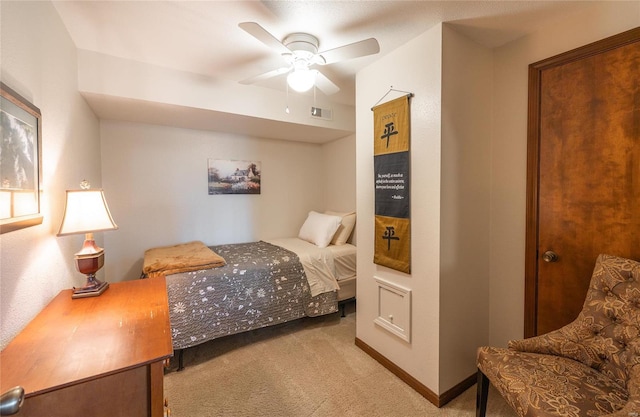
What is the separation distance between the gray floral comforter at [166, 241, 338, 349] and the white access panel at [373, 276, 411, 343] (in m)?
0.77

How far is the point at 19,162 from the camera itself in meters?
1.12

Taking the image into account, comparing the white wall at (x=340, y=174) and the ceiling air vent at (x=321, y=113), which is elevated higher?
the ceiling air vent at (x=321, y=113)

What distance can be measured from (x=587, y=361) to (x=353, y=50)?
79.5 inches

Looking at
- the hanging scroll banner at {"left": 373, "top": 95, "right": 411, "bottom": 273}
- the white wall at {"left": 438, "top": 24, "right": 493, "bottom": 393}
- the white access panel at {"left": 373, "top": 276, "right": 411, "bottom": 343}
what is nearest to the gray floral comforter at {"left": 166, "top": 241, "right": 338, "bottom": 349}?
the white access panel at {"left": 373, "top": 276, "right": 411, "bottom": 343}

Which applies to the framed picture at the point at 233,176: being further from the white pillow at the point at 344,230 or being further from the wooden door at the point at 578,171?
the wooden door at the point at 578,171

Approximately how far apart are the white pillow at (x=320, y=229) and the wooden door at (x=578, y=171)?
1.89m

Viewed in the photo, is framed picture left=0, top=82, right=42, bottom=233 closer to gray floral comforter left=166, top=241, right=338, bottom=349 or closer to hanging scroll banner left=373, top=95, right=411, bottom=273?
gray floral comforter left=166, top=241, right=338, bottom=349

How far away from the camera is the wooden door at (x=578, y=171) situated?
58.2 inches

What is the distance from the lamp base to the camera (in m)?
1.45

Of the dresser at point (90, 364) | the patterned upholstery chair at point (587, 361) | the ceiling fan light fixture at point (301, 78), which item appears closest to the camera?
the dresser at point (90, 364)

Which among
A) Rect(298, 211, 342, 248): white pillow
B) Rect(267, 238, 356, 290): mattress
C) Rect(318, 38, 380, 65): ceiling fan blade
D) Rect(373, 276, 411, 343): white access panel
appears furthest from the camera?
Rect(298, 211, 342, 248): white pillow

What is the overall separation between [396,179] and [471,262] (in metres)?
0.79

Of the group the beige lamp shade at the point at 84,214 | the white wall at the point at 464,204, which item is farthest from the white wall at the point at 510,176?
the beige lamp shade at the point at 84,214

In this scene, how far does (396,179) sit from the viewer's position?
2.02m
